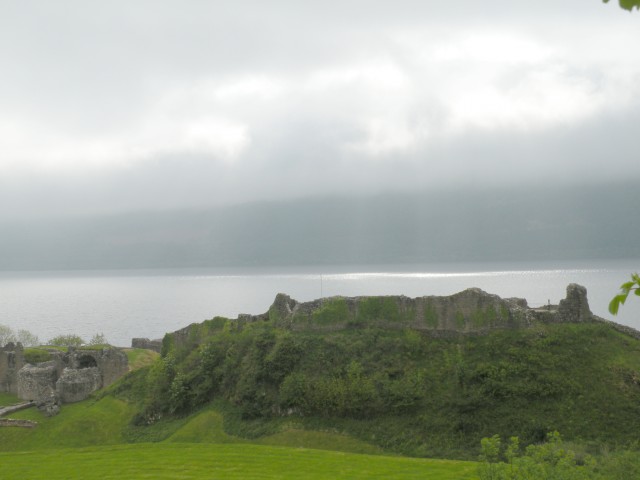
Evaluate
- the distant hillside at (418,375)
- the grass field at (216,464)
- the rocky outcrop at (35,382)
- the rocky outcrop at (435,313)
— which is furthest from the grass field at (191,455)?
the rocky outcrop at (435,313)

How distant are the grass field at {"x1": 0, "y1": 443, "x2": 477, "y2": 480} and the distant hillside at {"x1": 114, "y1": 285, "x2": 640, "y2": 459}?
285cm

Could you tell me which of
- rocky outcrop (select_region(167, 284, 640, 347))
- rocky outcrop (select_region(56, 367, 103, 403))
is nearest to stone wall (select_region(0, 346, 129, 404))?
rocky outcrop (select_region(56, 367, 103, 403))

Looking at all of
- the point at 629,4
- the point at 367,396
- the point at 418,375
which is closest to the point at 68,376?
the point at 367,396

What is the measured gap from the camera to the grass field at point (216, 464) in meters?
27.2

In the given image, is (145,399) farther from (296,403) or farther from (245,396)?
(296,403)

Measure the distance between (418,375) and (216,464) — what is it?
14.8 metres

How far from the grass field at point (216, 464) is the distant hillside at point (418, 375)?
2852 mm

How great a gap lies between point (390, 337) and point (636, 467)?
21.7 metres

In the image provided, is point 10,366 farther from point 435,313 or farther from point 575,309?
point 575,309

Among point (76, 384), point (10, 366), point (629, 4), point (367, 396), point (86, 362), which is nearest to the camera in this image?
point (629, 4)

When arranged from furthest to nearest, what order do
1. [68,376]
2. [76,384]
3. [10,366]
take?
[10,366]
[68,376]
[76,384]

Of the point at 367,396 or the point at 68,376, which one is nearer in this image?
the point at 367,396

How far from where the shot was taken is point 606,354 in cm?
3334

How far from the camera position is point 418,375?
35.1m
